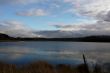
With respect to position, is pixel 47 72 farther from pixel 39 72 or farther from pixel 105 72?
pixel 105 72

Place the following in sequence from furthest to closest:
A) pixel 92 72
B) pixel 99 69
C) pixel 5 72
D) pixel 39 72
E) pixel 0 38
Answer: pixel 0 38 → pixel 99 69 → pixel 92 72 → pixel 39 72 → pixel 5 72

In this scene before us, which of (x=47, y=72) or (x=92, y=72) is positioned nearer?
(x=47, y=72)

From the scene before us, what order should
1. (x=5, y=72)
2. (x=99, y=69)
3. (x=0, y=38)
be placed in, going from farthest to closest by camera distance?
(x=0, y=38), (x=99, y=69), (x=5, y=72)

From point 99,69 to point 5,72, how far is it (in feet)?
22.0

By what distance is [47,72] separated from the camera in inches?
541

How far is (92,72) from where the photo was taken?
1471cm

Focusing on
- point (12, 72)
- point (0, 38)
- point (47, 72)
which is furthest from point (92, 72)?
point (0, 38)

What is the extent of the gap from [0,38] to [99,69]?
166927 mm

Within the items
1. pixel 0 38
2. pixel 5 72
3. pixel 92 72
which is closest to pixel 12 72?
pixel 5 72

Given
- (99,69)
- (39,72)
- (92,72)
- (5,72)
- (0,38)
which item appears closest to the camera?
(5,72)

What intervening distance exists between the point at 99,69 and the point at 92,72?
1432mm

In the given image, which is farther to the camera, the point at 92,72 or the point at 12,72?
the point at 92,72

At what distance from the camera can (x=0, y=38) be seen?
6973 inches

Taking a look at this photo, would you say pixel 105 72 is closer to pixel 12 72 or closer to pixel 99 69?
pixel 99 69
